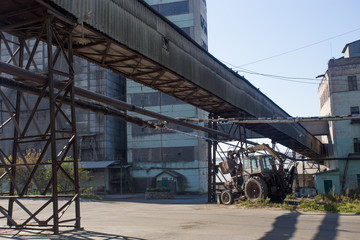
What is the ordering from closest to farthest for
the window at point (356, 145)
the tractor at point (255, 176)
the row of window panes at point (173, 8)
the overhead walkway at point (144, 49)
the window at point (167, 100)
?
the overhead walkway at point (144, 49) → the tractor at point (255, 176) → the window at point (356, 145) → the window at point (167, 100) → the row of window panes at point (173, 8)

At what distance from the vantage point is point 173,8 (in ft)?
162

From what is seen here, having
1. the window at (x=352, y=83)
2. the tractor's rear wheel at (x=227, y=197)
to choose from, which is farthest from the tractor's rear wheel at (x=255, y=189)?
the window at (x=352, y=83)

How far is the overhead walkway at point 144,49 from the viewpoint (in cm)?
1058

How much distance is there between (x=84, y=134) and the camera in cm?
4672

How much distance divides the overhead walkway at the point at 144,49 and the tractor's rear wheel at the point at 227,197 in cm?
567

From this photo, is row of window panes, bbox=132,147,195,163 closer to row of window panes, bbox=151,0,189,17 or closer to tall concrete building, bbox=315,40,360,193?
tall concrete building, bbox=315,40,360,193

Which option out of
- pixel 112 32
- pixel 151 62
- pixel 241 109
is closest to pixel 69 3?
pixel 112 32

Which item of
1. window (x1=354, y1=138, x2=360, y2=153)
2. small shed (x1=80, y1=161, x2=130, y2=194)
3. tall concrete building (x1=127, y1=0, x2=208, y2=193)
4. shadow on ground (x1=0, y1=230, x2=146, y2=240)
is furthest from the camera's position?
tall concrete building (x1=127, y1=0, x2=208, y2=193)

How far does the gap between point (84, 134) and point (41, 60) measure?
12.3m

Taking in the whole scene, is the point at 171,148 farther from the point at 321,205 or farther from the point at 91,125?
the point at 321,205

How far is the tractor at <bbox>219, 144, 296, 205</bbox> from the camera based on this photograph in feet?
67.6

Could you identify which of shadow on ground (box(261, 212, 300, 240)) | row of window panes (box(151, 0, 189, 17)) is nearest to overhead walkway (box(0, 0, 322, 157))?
shadow on ground (box(261, 212, 300, 240))

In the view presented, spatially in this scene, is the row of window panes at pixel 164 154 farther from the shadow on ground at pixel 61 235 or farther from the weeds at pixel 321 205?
the shadow on ground at pixel 61 235

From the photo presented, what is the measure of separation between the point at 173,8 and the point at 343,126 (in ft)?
93.3
